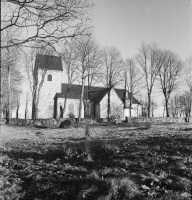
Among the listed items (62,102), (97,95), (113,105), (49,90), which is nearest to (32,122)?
(62,102)

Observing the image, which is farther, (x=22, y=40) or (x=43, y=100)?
(x=43, y=100)

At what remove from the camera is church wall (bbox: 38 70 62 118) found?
3928 cm

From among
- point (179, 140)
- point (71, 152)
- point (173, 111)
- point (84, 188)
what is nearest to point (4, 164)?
point (71, 152)

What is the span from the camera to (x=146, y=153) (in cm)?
568

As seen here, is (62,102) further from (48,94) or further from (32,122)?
(32,122)

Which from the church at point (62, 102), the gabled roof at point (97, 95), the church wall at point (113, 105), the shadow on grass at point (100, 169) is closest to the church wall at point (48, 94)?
the church at point (62, 102)

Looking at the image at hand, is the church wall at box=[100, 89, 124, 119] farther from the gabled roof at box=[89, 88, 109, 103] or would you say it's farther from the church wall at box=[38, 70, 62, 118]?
the church wall at box=[38, 70, 62, 118]

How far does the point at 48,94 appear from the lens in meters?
40.2

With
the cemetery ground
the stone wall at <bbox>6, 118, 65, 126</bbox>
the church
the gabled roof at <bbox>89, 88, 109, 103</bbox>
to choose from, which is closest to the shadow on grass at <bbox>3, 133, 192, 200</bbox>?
the cemetery ground

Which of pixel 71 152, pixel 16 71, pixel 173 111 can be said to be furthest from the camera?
pixel 173 111

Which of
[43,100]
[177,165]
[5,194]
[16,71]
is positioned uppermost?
[16,71]

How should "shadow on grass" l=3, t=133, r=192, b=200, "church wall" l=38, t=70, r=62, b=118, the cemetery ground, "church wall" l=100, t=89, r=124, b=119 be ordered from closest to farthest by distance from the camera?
the cemetery ground → "shadow on grass" l=3, t=133, r=192, b=200 → "church wall" l=38, t=70, r=62, b=118 → "church wall" l=100, t=89, r=124, b=119

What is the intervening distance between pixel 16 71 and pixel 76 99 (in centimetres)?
1966

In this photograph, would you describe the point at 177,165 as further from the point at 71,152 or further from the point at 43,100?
the point at 43,100
